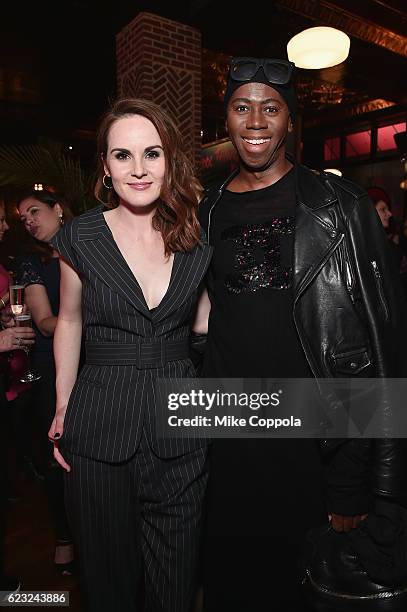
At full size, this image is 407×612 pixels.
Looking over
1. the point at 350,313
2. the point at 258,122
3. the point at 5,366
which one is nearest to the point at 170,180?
the point at 258,122

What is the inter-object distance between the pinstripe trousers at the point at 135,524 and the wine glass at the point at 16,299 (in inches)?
43.0

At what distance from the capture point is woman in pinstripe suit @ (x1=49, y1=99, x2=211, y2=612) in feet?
4.50

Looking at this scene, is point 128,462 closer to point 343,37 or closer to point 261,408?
point 261,408

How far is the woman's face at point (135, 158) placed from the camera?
1.38 metres

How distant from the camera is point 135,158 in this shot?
4.54ft

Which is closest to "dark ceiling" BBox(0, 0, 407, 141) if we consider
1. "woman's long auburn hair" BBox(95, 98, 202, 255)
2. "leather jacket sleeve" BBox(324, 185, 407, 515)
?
"woman's long auburn hair" BBox(95, 98, 202, 255)

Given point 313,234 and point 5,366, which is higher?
point 313,234

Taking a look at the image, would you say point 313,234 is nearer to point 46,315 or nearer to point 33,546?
point 46,315

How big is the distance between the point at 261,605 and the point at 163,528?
676mm

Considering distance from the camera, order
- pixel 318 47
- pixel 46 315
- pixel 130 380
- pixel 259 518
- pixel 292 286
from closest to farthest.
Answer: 1. pixel 130 380
2. pixel 292 286
3. pixel 259 518
4. pixel 46 315
5. pixel 318 47

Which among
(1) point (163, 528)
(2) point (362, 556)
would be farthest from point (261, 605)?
(1) point (163, 528)

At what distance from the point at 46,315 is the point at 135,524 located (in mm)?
1414

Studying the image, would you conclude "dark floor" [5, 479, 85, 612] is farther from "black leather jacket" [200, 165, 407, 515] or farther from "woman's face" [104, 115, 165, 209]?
"woman's face" [104, 115, 165, 209]

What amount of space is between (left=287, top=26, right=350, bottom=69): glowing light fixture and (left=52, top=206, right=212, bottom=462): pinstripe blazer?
459 cm
